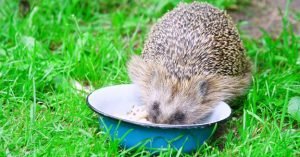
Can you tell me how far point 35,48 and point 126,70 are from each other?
745mm

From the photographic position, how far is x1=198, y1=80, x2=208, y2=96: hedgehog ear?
Result: 4359 millimetres

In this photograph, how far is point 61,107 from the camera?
14.8 ft

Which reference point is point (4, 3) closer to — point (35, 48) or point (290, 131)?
point (35, 48)

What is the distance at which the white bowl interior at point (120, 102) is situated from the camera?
13.9 feet

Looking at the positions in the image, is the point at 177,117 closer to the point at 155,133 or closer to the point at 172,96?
the point at 172,96

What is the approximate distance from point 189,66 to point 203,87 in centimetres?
18

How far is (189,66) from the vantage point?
4.38 meters

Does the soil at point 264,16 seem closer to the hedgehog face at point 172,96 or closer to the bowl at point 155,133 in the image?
the hedgehog face at point 172,96

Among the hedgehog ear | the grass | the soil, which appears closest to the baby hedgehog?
the hedgehog ear

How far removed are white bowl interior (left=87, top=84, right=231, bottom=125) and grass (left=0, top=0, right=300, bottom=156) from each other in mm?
140

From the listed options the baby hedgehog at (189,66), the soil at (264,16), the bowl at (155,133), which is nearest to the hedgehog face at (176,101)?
the baby hedgehog at (189,66)

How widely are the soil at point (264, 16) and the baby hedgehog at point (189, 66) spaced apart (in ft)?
4.02

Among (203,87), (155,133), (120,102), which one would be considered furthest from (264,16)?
(155,133)

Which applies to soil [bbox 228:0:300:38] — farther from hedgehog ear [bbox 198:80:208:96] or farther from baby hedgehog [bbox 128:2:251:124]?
hedgehog ear [bbox 198:80:208:96]
